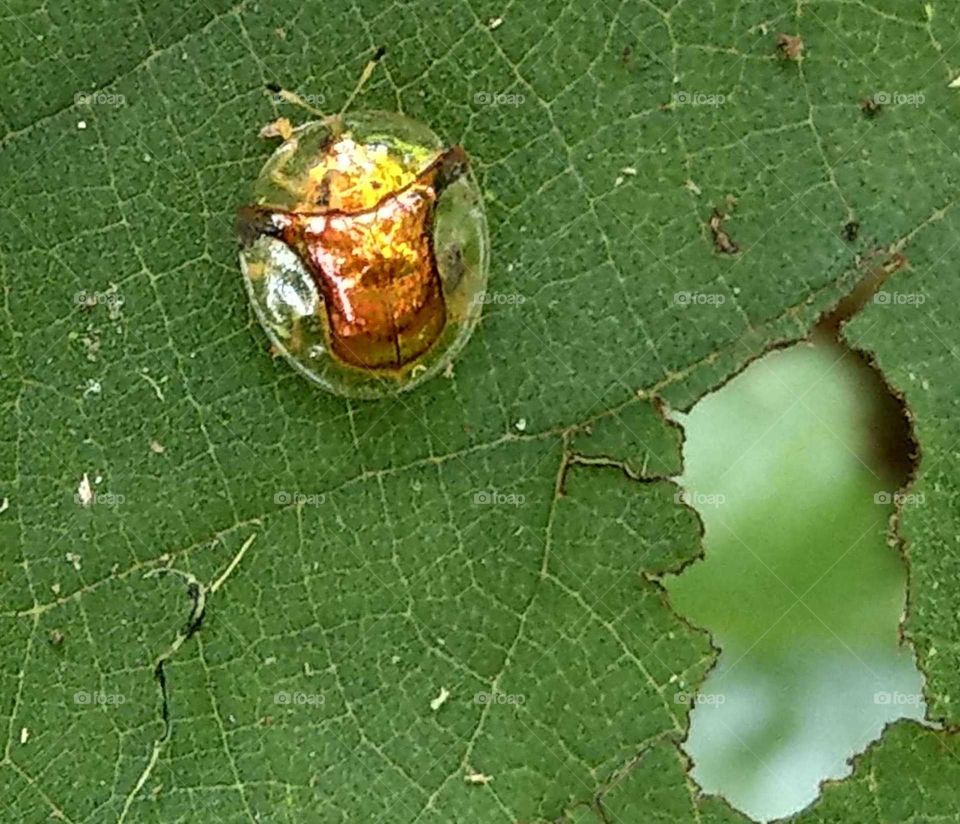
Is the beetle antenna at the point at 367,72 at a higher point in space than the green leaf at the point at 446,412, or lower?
higher

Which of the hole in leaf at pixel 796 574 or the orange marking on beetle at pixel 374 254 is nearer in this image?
the orange marking on beetle at pixel 374 254

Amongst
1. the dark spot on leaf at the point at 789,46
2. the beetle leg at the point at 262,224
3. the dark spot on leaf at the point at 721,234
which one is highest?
the dark spot on leaf at the point at 789,46

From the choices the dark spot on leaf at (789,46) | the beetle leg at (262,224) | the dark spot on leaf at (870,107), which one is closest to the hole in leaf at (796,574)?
the dark spot on leaf at (870,107)

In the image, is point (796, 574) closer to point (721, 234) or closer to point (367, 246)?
point (721, 234)

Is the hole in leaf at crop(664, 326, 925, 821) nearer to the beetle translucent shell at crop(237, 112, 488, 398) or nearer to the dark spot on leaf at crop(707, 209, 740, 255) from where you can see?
the dark spot on leaf at crop(707, 209, 740, 255)

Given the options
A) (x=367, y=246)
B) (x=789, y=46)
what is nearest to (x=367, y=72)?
(x=367, y=246)

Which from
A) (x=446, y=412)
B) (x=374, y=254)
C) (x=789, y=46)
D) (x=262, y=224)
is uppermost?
(x=789, y=46)

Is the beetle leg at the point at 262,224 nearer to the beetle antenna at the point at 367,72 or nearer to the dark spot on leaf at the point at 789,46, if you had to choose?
the beetle antenna at the point at 367,72

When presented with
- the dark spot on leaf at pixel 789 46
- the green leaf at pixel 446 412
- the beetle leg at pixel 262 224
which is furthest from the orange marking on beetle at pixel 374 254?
the dark spot on leaf at pixel 789 46

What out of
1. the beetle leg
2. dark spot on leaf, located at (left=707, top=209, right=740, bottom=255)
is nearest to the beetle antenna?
the beetle leg
